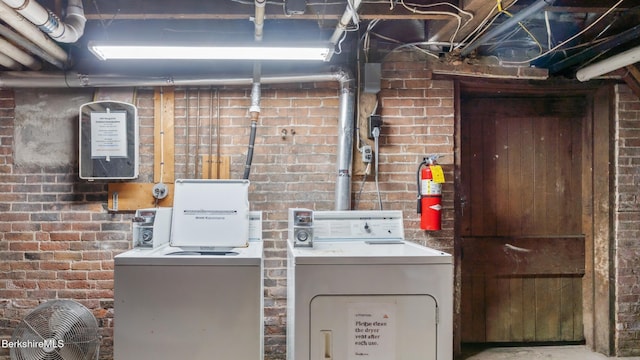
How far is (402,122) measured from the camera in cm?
279

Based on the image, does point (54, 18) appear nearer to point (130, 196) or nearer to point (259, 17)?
point (259, 17)

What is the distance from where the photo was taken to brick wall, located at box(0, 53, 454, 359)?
271 cm

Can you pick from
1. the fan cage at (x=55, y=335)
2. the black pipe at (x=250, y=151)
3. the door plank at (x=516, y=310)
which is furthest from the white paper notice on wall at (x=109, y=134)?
the door plank at (x=516, y=310)

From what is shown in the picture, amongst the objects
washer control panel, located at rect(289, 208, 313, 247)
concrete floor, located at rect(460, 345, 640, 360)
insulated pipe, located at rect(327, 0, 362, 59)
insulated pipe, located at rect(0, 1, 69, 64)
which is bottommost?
concrete floor, located at rect(460, 345, 640, 360)

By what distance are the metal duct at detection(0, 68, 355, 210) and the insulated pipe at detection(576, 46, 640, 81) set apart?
1684mm

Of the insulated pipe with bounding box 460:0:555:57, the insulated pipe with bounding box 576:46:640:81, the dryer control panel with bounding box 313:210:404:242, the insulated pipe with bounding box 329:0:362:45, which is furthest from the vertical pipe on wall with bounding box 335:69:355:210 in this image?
the insulated pipe with bounding box 576:46:640:81

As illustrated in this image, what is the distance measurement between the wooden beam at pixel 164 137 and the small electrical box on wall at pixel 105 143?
0.15 metres

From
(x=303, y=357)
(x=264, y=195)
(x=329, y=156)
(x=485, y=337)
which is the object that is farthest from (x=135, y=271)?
(x=485, y=337)

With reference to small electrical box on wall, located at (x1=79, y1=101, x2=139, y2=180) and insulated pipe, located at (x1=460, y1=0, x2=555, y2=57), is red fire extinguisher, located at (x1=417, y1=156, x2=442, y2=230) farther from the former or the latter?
small electrical box on wall, located at (x1=79, y1=101, x2=139, y2=180)

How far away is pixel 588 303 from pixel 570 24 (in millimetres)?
2184

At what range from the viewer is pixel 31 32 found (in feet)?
6.96

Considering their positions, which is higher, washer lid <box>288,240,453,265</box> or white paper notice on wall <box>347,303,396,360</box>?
washer lid <box>288,240,453,265</box>

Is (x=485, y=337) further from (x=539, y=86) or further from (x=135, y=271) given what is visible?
(x=135, y=271)

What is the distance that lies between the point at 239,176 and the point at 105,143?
3.16 ft
